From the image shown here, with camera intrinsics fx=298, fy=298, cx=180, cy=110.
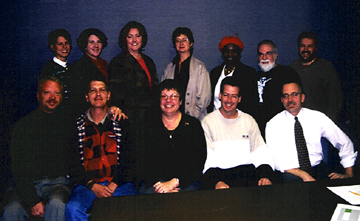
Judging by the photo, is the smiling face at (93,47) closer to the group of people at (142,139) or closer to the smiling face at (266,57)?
the group of people at (142,139)

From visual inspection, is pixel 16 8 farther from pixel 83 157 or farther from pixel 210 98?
pixel 210 98

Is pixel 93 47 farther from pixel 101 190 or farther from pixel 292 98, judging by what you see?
pixel 292 98

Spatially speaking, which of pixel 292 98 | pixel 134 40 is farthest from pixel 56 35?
pixel 292 98

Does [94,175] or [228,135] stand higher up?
[228,135]

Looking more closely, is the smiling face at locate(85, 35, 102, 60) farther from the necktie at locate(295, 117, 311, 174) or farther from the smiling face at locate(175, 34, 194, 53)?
the necktie at locate(295, 117, 311, 174)

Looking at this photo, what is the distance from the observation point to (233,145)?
8.21ft

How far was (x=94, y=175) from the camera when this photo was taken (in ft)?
7.71

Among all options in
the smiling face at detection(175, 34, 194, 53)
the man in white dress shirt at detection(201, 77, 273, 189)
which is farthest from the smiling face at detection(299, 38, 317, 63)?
the smiling face at detection(175, 34, 194, 53)

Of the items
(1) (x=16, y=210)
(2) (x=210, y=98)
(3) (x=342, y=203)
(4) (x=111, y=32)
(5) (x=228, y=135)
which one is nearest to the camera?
(3) (x=342, y=203)

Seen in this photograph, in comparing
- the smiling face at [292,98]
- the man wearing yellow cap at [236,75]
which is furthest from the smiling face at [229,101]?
the smiling face at [292,98]

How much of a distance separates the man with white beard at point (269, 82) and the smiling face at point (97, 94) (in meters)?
1.45

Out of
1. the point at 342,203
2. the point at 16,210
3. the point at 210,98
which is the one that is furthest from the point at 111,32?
the point at 342,203

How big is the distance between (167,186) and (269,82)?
1.49 m

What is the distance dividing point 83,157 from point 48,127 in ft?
1.29
